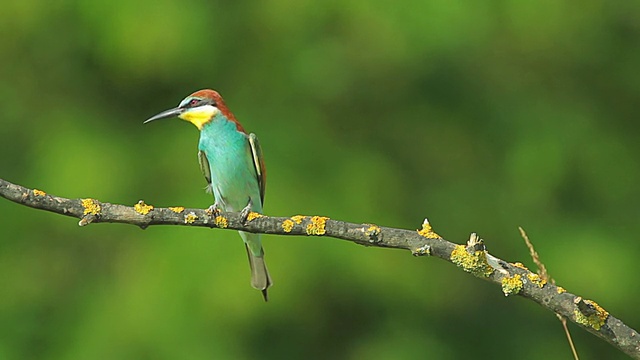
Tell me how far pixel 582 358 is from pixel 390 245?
344 cm

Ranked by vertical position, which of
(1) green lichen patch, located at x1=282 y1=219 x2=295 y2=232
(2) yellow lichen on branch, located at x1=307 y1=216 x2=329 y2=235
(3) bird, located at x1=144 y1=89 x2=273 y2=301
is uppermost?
(3) bird, located at x1=144 y1=89 x2=273 y2=301

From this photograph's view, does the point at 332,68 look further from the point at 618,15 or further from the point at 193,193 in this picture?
the point at 618,15

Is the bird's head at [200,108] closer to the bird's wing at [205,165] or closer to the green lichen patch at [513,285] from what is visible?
the bird's wing at [205,165]

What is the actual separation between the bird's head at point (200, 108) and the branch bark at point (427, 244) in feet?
2.97

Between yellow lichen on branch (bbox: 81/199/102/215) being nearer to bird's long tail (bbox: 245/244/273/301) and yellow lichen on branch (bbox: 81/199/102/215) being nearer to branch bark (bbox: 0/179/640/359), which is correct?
branch bark (bbox: 0/179/640/359)

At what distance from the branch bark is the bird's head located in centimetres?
90

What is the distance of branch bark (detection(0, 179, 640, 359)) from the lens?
5.63 ft

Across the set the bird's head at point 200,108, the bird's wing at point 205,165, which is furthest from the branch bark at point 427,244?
the bird's wing at point 205,165

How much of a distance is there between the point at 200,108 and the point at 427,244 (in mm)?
1143

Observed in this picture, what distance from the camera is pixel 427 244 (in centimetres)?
175

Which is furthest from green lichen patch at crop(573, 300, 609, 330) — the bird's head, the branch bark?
the bird's head

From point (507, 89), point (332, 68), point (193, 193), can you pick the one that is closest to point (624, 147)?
point (507, 89)

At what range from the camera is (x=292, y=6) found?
4797 millimetres

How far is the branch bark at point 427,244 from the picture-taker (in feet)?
5.63
